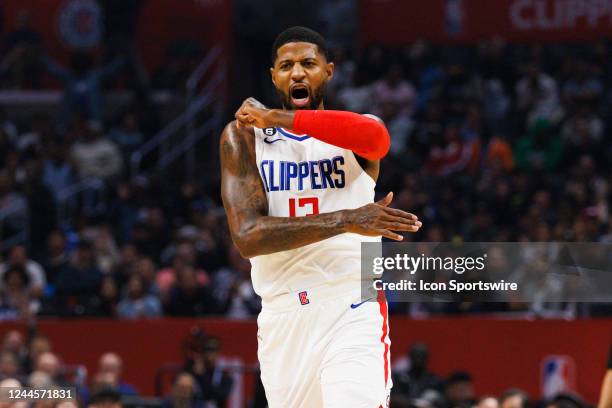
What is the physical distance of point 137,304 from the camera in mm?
14992

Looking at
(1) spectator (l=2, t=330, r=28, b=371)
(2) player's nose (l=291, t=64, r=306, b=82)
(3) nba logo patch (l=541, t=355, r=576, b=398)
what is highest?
(2) player's nose (l=291, t=64, r=306, b=82)

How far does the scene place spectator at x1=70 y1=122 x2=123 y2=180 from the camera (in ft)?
62.1

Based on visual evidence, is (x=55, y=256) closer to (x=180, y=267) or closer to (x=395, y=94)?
(x=180, y=267)

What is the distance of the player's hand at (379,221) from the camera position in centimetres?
596

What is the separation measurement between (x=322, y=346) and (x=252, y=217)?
73 centimetres

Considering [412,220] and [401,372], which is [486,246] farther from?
[401,372]

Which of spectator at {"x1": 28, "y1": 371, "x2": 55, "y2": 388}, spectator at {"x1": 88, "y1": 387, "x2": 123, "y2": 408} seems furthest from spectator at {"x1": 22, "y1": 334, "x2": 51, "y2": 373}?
spectator at {"x1": 88, "y1": 387, "x2": 123, "y2": 408}

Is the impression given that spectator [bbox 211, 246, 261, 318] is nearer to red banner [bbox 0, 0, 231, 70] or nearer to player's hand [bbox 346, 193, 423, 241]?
red banner [bbox 0, 0, 231, 70]

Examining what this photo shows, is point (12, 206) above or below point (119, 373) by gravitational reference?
above

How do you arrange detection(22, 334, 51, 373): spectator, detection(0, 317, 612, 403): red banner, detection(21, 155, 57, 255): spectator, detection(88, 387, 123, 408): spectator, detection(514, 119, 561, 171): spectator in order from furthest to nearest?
detection(514, 119, 561, 171): spectator
detection(21, 155, 57, 255): spectator
detection(0, 317, 612, 403): red banner
detection(22, 334, 51, 373): spectator
detection(88, 387, 123, 408): spectator

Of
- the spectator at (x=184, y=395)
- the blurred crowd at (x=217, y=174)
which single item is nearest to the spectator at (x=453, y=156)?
the blurred crowd at (x=217, y=174)

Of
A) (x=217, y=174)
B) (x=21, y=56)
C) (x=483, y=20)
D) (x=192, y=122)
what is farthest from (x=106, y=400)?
(x=483, y=20)

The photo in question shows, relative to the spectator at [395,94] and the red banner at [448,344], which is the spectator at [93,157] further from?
the red banner at [448,344]

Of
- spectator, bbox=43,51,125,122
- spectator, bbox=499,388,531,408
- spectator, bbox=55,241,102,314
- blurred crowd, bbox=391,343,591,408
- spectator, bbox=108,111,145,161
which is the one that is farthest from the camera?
spectator, bbox=43,51,125,122
